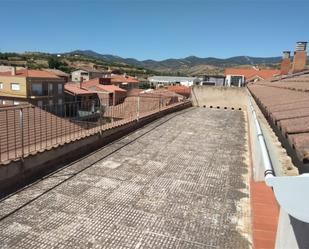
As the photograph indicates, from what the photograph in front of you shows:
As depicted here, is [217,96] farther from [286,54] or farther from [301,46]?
[301,46]

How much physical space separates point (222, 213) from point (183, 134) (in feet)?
17.0

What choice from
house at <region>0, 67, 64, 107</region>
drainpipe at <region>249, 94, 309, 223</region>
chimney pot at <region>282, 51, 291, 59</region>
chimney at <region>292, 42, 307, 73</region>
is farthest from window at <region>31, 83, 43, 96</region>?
drainpipe at <region>249, 94, 309, 223</region>

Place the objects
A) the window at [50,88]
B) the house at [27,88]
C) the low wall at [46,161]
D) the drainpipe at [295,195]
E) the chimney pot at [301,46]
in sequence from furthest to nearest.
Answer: the window at [50,88] → the house at [27,88] → the chimney pot at [301,46] → the low wall at [46,161] → the drainpipe at [295,195]

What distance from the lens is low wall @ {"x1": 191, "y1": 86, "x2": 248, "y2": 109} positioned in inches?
809

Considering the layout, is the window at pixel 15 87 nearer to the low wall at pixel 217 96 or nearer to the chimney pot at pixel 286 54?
the low wall at pixel 217 96

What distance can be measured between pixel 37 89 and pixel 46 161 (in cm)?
3843

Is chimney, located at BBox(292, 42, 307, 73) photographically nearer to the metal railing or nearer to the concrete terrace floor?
the metal railing

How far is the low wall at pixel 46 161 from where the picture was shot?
459cm

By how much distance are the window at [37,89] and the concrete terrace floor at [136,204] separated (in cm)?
3626

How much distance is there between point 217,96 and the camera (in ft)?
68.7

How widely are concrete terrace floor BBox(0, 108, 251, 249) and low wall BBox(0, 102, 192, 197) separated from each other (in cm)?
19

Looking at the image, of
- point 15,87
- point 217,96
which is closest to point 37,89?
point 15,87

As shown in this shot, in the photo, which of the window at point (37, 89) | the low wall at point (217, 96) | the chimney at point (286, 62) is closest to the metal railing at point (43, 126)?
the low wall at point (217, 96)

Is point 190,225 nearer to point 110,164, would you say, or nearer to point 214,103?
A: point 110,164
